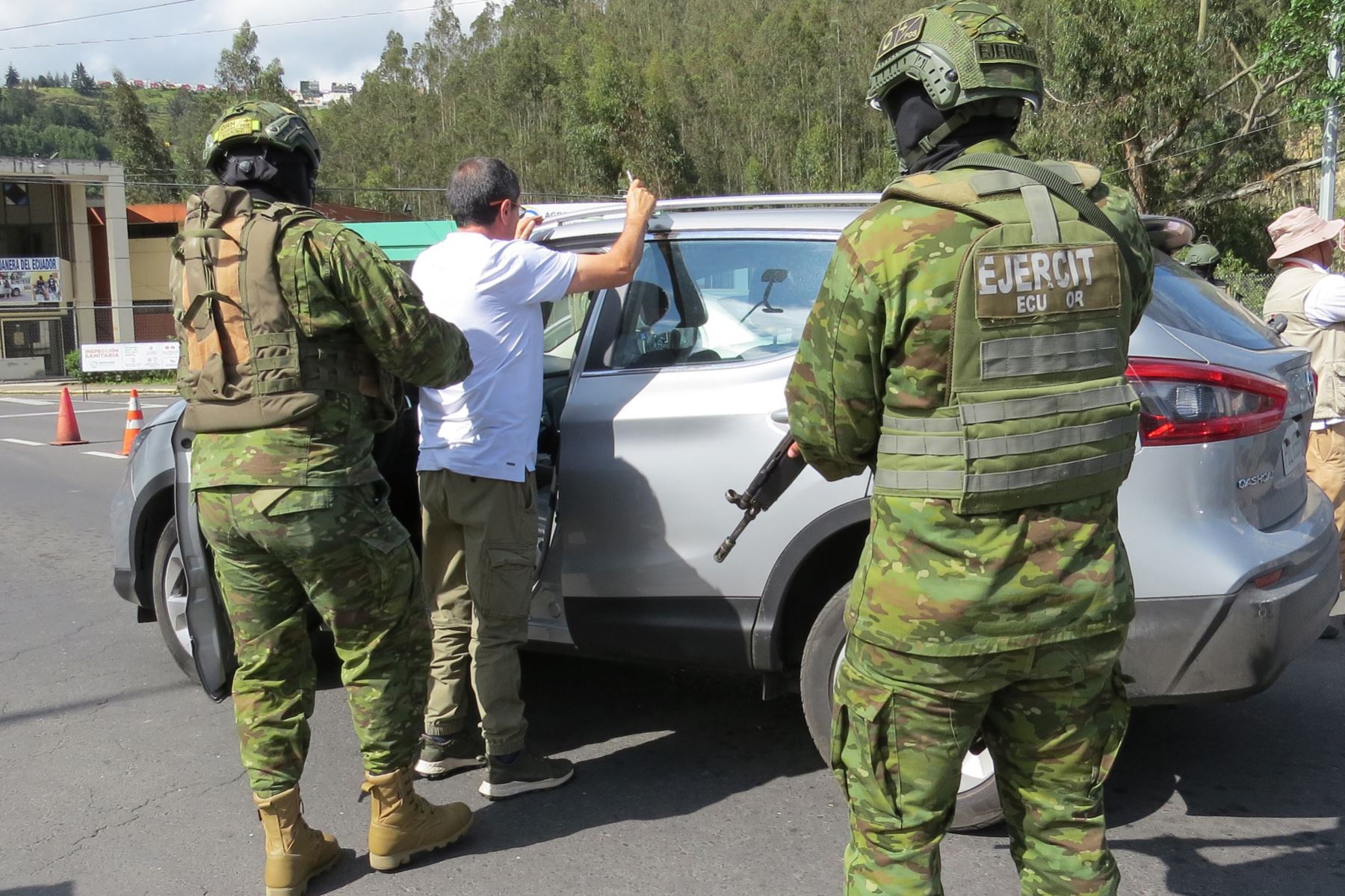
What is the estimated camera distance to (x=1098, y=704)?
2.13 m

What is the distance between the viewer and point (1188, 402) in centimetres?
299

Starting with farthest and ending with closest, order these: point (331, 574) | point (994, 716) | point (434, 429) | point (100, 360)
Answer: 1. point (100, 360)
2. point (434, 429)
3. point (331, 574)
4. point (994, 716)

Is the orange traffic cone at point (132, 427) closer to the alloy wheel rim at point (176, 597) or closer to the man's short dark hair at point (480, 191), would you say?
the alloy wheel rim at point (176, 597)

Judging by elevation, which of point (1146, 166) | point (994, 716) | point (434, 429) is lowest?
point (994, 716)

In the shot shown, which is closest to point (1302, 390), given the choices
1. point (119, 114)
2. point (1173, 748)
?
point (1173, 748)

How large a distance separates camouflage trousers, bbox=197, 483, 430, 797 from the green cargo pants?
1.09 ft

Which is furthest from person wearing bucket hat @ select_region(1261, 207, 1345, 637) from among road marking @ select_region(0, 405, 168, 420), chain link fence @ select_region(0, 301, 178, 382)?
chain link fence @ select_region(0, 301, 178, 382)

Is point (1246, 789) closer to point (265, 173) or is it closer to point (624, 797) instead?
point (624, 797)

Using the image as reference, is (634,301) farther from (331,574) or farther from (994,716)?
Result: (994,716)

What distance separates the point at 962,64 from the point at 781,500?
5.31 feet

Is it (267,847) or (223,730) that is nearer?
(267,847)

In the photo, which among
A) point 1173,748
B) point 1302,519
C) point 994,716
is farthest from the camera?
point 1173,748

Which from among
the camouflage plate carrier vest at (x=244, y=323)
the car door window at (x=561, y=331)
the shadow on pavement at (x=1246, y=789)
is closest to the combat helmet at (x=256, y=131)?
the camouflage plate carrier vest at (x=244, y=323)

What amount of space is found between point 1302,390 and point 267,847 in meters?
3.26
